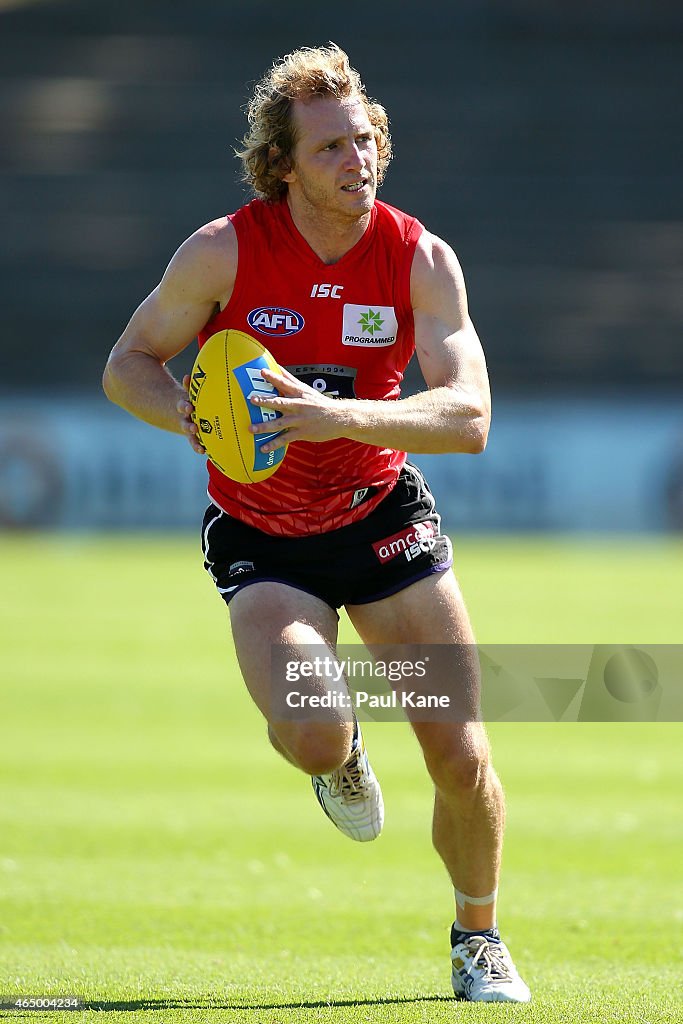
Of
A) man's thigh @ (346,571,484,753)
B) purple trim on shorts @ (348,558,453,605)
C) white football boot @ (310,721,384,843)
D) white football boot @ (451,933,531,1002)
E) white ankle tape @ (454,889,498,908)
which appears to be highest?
purple trim on shorts @ (348,558,453,605)

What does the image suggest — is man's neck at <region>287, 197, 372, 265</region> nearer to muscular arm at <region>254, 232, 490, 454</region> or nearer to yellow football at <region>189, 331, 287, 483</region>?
muscular arm at <region>254, 232, 490, 454</region>

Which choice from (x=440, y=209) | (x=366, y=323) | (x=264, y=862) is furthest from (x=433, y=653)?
(x=440, y=209)

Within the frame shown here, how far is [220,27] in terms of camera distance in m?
31.2

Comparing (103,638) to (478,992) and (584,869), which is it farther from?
(478,992)

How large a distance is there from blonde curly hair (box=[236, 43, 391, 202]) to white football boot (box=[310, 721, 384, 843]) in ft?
6.30

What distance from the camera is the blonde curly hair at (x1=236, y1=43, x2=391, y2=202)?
4695mm

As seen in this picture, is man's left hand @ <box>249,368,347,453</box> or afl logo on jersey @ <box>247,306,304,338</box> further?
afl logo on jersey @ <box>247,306,304,338</box>

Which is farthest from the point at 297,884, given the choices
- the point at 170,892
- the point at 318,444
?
the point at 318,444

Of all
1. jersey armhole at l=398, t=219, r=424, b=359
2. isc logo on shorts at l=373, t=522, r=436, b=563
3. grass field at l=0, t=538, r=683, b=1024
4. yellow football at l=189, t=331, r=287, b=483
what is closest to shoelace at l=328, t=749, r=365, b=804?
grass field at l=0, t=538, r=683, b=1024

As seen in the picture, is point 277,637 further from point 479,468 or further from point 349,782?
point 479,468

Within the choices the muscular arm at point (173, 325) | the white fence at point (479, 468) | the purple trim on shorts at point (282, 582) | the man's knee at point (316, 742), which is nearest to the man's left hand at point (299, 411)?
the muscular arm at point (173, 325)

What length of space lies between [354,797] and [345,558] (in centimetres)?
88

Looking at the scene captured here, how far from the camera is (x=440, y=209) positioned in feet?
92.3

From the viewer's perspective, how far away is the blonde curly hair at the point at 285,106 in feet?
15.4
